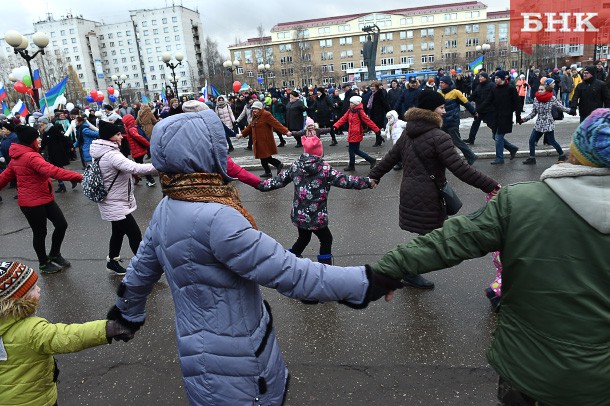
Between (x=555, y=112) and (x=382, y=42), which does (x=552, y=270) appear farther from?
(x=382, y=42)

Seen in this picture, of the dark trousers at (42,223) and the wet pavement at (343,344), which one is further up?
the dark trousers at (42,223)

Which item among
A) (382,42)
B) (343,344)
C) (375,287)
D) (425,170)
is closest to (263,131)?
(425,170)

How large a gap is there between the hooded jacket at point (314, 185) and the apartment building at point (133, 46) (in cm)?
10531

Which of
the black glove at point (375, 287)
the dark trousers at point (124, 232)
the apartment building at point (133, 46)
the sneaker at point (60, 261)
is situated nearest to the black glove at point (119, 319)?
the black glove at point (375, 287)

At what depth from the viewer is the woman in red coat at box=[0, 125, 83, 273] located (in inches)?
201

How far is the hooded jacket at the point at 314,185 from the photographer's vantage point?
176 inches

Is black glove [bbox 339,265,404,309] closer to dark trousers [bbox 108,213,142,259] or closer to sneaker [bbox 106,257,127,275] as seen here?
dark trousers [bbox 108,213,142,259]

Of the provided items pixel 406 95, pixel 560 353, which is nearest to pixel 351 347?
pixel 560 353

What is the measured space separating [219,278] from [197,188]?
0.36m

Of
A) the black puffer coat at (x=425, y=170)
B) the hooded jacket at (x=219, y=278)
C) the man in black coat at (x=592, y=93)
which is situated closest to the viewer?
the hooded jacket at (x=219, y=278)

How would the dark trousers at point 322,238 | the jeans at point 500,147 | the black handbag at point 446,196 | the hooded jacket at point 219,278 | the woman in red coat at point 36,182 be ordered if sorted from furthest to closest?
the jeans at point 500,147, the woman in red coat at point 36,182, the dark trousers at point 322,238, the black handbag at point 446,196, the hooded jacket at point 219,278

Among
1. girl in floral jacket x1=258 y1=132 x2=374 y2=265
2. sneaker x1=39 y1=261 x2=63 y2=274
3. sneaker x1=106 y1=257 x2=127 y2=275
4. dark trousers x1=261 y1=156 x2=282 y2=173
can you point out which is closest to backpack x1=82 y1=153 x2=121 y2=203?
sneaker x1=106 y1=257 x2=127 y2=275

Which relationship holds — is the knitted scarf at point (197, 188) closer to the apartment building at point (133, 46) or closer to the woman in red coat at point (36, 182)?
the woman in red coat at point (36, 182)

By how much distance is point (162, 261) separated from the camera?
1943mm
